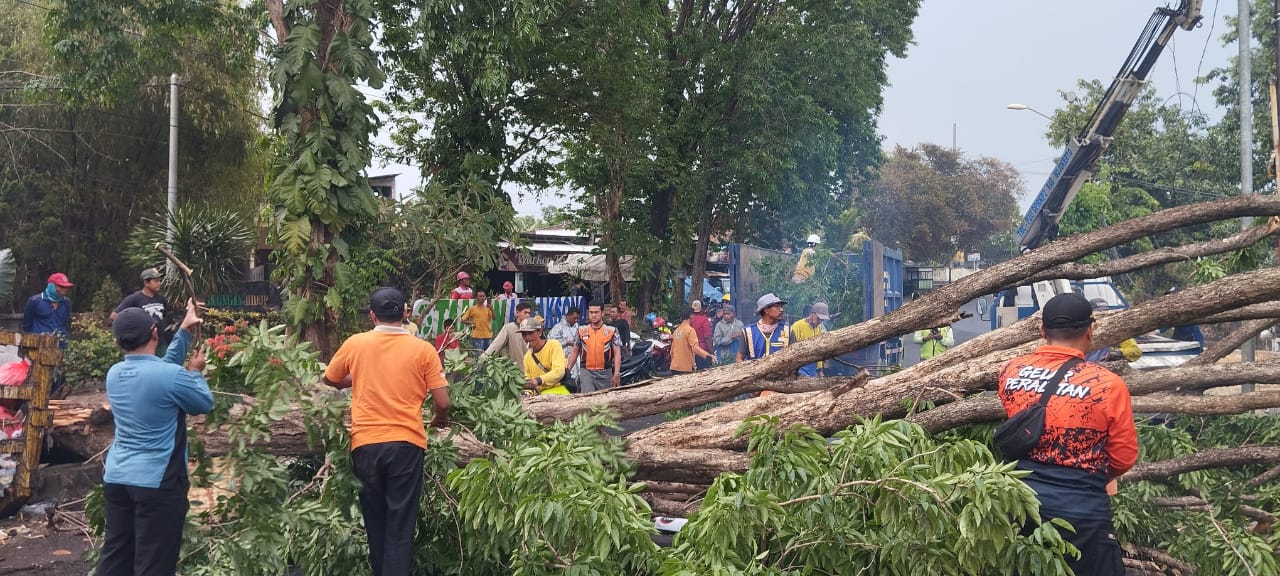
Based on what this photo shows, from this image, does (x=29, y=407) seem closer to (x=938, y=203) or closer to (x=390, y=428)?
(x=390, y=428)

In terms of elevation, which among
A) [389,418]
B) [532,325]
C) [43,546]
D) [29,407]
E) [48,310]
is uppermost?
[48,310]

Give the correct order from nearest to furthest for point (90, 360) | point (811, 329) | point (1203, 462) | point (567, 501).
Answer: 1. point (567, 501)
2. point (1203, 462)
3. point (811, 329)
4. point (90, 360)

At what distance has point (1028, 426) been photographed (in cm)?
370

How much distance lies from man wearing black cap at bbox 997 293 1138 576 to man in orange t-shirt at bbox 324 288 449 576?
272 cm

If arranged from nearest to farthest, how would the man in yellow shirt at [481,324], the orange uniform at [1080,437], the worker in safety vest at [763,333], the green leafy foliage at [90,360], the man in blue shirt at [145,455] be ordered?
the orange uniform at [1080,437]
the man in blue shirt at [145,455]
the worker in safety vest at [763,333]
the green leafy foliage at [90,360]
the man in yellow shirt at [481,324]

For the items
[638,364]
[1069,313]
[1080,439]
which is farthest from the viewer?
[638,364]

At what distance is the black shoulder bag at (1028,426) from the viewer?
362 cm

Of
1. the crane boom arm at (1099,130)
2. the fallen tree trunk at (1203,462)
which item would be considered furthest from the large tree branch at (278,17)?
the crane boom arm at (1099,130)

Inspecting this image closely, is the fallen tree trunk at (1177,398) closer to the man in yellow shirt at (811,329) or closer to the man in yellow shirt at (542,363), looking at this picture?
the man in yellow shirt at (542,363)

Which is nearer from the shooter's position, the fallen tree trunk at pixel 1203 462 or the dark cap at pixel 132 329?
the dark cap at pixel 132 329

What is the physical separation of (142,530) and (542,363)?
13.4ft

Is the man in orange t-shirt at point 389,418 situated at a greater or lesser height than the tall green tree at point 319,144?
lesser

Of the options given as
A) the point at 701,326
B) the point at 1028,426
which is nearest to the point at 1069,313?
the point at 1028,426

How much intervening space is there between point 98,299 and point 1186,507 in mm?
19155
